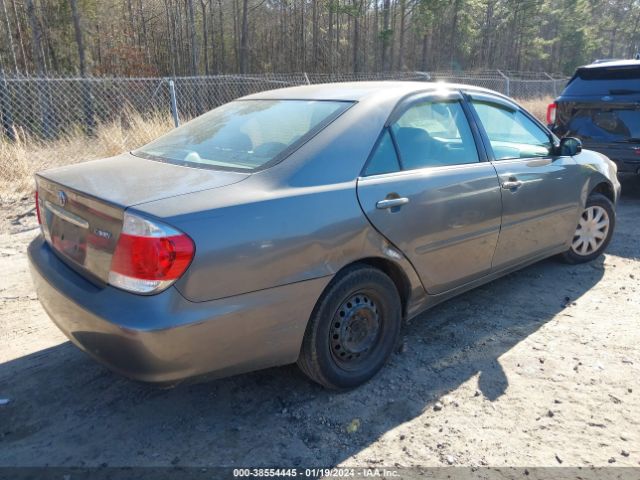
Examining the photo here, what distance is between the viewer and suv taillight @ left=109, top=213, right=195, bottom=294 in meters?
2.03

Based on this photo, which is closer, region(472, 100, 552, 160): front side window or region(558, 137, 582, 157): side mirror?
region(472, 100, 552, 160): front side window

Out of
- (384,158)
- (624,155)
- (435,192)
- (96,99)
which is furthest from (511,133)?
(96,99)

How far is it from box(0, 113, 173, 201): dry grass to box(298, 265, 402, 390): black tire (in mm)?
6079

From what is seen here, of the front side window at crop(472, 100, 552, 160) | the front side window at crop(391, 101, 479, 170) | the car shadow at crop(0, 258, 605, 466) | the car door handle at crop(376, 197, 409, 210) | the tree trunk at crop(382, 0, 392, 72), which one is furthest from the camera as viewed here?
the tree trunk at crop(382, 0, 392, 72)

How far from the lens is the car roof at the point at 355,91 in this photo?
10.00 ft

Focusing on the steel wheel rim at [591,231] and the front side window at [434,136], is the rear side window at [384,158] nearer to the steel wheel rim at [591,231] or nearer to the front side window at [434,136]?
the front side window at [434,136]

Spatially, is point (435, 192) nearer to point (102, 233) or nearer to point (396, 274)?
point (396, 274)

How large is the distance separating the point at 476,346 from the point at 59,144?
318 inches

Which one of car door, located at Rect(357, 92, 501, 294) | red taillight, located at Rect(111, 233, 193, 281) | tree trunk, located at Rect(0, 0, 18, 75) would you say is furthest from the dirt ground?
tree trunk, located at Rect(0, 0, 18, 75)

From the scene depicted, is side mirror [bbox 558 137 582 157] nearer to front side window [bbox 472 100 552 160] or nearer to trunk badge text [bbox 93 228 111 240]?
front side window [bbox 472 100 552 160]

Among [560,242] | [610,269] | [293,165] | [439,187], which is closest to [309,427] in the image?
[293,165]

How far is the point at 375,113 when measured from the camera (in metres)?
2.88

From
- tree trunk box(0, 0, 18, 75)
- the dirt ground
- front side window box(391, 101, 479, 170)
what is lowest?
the dirt ground

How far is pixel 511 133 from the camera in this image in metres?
3.90
